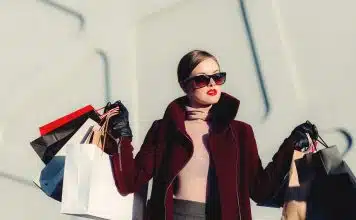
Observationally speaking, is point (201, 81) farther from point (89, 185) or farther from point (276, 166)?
point (89, 185)

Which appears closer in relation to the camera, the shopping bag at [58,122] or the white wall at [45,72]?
the shopping bag at [58,122]

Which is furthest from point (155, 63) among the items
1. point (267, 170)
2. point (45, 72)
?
point (267, 170)

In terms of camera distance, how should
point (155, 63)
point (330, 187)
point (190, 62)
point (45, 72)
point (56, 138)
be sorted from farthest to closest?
point (45, 72), point (155, 63), point (56, 138), point (190, 62), point (330, 187)

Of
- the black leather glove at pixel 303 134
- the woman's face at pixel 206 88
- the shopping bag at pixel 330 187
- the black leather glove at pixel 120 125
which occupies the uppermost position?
Answer: the woman's face at pixel 206 88

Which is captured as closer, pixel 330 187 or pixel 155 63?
pixel 330 187

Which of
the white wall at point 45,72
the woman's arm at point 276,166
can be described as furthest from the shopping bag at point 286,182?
the white wall at point 45,72

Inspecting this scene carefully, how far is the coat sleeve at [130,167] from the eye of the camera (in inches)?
70.0

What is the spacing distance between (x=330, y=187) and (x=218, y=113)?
1.26 feet

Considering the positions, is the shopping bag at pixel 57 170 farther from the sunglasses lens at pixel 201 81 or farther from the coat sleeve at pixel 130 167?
the sunglasses lens at pixel 201 81

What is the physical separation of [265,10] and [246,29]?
0.34ft

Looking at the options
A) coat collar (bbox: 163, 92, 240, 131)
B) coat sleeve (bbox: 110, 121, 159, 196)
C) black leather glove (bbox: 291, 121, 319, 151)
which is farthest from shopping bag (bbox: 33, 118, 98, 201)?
black leather glove (bbox: 291, 121, 319, 151)

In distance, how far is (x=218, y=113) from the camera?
1808mm

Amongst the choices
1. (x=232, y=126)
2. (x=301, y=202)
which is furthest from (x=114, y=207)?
(x=301, y=202)

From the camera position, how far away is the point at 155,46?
2535 mm
